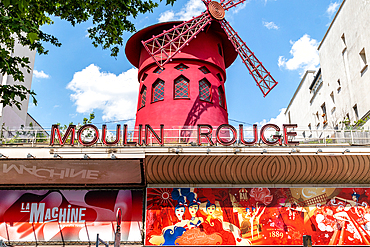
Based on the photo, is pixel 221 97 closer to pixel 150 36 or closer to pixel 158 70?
pixel 158 70

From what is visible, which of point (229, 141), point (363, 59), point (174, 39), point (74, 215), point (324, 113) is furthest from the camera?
point (324, 113)

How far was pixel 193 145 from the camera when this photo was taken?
977 cm

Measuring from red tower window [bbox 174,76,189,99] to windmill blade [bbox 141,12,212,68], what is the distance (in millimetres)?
899

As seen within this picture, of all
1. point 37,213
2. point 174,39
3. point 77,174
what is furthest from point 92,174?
point 174,39

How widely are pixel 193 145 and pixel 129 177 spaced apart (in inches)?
90.6

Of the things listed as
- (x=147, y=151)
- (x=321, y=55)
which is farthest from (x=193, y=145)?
(x=321, y=55)

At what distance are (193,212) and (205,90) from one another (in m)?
4.50

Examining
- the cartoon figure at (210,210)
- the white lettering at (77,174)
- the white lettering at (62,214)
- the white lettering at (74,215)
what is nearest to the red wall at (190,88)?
the cartoon figure at (210,210)

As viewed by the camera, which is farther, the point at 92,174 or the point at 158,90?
the point at 158,90

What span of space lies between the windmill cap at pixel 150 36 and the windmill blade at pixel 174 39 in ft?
1.42

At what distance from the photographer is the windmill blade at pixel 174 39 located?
11.6 m

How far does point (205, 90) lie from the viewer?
12.3 metres

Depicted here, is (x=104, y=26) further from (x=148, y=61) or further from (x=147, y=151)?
(x=148, y=61)

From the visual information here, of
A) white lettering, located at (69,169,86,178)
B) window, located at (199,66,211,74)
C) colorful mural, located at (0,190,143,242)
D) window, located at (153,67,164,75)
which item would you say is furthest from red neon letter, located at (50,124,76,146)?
window, located at (199,66,211,74)
